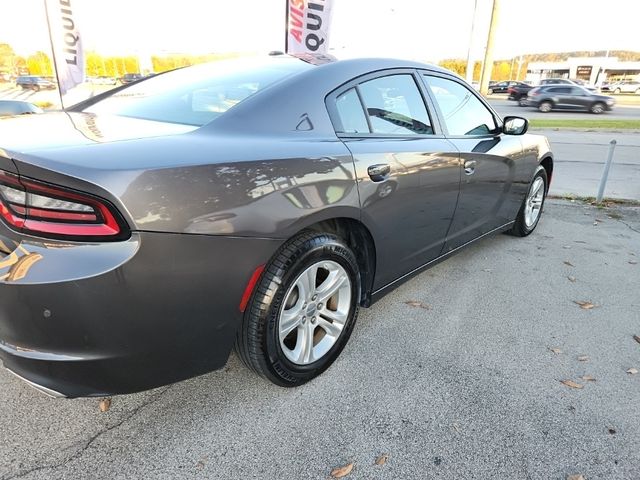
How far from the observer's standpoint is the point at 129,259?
4.72 feet

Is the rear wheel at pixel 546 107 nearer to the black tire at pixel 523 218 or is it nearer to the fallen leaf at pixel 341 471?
the black tire at pixel 523 218

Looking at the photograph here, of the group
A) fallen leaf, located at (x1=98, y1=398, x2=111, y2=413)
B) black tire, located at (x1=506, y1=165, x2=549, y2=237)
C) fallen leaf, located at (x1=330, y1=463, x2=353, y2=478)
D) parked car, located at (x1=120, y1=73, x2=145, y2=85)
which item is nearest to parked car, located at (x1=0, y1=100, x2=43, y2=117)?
parked car, located at (x1=120, y1=73, x2=145, y2=85)

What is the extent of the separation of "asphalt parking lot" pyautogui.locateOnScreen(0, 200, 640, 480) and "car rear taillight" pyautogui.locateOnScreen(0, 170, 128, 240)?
37.9 inches

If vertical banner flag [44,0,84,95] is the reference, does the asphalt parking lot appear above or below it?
below

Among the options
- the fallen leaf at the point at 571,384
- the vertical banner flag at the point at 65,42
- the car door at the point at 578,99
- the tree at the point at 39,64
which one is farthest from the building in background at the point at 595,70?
the fallen leaf at the point at 571,384

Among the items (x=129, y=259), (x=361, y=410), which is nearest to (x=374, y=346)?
(x=361, y=410)

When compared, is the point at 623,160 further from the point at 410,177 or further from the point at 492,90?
the point at 492,90

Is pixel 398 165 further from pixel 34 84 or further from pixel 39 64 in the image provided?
pixel 39 64

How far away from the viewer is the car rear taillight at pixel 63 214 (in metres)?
1.42

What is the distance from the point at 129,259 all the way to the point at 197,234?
24cm

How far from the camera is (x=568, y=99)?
25.6 meters

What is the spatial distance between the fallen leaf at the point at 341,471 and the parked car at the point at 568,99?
28438 millimetres

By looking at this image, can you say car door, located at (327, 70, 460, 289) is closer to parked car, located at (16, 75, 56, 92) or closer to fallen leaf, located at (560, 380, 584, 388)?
fallen leaf, located at (560, 380, 584, 388)

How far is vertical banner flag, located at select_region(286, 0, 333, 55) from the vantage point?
28.8 feet
